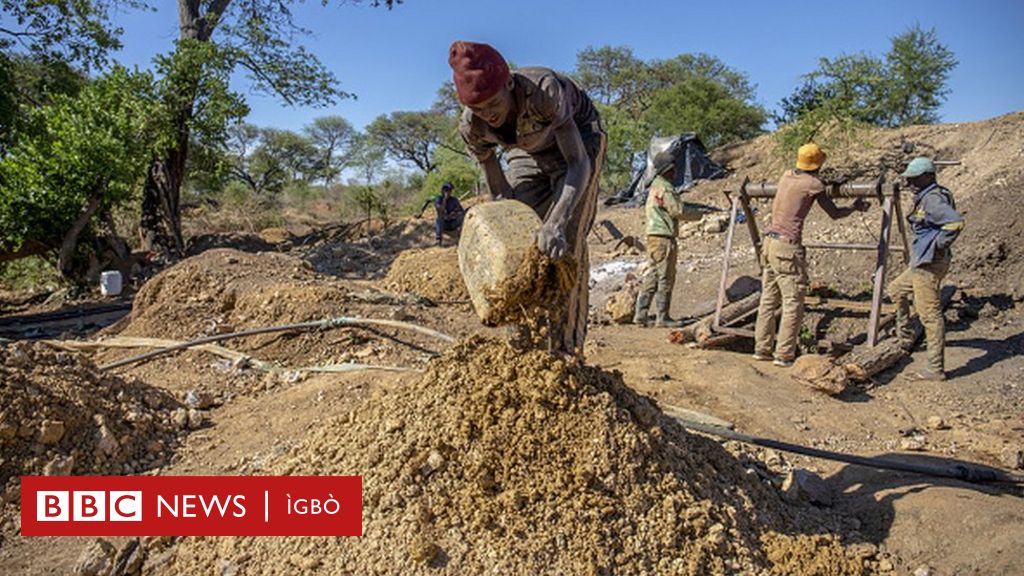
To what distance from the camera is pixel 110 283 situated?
10391 millimetres

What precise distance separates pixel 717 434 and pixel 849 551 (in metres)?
0.93

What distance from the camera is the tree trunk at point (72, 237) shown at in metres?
10.3

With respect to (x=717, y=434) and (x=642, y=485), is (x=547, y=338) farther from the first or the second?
(x=717, y=434)

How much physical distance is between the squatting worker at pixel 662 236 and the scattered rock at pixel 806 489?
385 cm

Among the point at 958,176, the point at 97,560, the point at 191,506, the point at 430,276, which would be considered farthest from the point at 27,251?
the point at 958,176

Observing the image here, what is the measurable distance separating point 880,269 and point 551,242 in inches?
162

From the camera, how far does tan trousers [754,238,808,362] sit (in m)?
5.46

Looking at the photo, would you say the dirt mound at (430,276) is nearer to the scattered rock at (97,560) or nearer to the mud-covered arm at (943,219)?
the mud-covered arm at (943,219)

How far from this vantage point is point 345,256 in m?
14.0

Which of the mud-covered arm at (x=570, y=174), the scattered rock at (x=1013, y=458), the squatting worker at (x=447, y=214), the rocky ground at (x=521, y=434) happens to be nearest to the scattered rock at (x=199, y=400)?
the rocky ground at (x=521, y=434)

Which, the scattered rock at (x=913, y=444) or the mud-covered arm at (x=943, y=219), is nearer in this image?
the scattered rock at (x=913, y=444)

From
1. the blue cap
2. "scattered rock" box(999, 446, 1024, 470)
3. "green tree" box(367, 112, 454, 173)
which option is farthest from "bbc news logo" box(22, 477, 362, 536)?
"green tree" box(367, 112, 454, 173)

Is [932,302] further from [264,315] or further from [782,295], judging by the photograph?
[264,315]

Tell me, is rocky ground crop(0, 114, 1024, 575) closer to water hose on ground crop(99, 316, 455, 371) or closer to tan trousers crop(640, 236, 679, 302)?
water hose on ground crop(99, 316, 455, 371)
